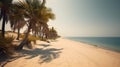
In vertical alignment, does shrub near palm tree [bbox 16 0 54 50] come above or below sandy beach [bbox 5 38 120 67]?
above

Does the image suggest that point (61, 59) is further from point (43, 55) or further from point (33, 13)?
point (33, 13)

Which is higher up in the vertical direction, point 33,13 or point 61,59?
point 33,13

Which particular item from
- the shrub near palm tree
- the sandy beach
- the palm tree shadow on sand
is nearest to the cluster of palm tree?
the shrub near palm tree

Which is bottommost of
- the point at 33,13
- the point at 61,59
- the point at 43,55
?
the point at 61,59

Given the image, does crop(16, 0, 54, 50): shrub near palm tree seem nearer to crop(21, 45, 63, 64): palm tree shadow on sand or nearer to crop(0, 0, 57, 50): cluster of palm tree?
crop(0, 0, 57, 50): cluster of palm tree

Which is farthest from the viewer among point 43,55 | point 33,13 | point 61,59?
point 33,13

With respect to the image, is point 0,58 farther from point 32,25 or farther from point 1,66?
point 32,25

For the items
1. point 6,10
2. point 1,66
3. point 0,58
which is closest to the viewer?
point 1,66

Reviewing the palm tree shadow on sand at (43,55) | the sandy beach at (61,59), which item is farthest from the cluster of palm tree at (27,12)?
the sandy beach at (61,59)

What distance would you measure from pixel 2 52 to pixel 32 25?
5486 mm

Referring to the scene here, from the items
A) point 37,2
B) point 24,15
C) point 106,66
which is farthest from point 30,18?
point 106,66

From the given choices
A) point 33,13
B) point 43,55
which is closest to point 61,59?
point 43,55

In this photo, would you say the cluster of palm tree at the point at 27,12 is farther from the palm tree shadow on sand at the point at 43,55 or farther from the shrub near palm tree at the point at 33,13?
the palm tree shadow on sand at the point at 43,55

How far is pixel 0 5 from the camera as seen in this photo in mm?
14461
